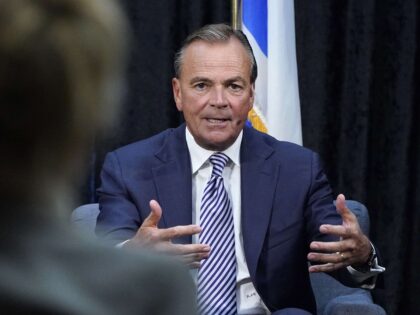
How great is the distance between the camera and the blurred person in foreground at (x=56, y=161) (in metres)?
0.69

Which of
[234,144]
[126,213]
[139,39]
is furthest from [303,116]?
[126,213]

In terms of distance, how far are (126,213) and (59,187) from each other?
1.97m

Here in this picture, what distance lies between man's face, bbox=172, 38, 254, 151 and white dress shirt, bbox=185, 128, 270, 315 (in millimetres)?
29

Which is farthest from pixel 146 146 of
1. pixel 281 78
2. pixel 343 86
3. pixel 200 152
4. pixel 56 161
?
pixel 56 161

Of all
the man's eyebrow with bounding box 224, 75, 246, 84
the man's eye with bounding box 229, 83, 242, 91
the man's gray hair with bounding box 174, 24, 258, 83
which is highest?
the man's gray hair with bounding box 174, 24, 258, 83

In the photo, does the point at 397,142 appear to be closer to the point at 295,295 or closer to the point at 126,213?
the point at 295,295

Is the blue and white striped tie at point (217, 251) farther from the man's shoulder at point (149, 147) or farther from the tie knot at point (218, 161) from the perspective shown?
the man's shoulder at point (149, 147)

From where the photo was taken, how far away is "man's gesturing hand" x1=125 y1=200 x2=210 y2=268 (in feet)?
7.47

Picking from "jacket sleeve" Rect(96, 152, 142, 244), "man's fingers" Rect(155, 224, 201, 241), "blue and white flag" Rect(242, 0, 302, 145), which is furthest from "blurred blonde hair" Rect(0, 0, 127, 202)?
"blue and white flag" Rect(242, 0, 302, 145)

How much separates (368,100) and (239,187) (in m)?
1.26

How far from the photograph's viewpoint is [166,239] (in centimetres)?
232

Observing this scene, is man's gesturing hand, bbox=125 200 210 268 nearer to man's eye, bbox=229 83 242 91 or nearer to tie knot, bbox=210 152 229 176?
tie knot, bbox=210 152 229 176

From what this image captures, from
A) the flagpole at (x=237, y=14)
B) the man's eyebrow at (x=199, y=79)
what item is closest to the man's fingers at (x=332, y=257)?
the man's eyebrow at (x=199, y=79)

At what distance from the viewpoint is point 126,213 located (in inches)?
106
